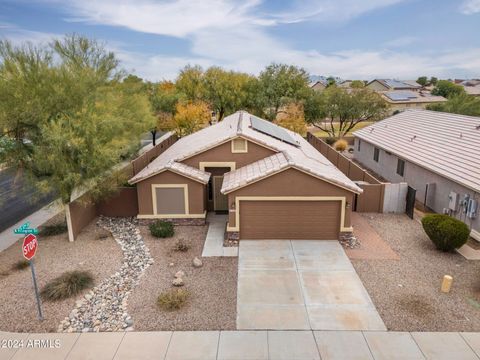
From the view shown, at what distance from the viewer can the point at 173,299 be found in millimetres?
10273

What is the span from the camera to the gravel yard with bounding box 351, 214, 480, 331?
31.4 feet

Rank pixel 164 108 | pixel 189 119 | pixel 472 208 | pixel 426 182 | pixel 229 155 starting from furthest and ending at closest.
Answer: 1. pixel 164 108
2. pixel 189 119
3. pixel 426 182
4. pixel 229 155
5. pixel 472 208

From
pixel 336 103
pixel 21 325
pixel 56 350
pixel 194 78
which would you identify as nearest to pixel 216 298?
pixel 56 350

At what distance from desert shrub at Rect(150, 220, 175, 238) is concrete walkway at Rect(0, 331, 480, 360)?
6.17 m

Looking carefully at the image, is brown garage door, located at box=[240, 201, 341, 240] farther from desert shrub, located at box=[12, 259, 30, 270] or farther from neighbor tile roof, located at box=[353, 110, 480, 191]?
desert shrub, located at box=[12, 259, 30, 270]

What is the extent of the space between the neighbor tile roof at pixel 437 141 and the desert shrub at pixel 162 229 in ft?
43.0

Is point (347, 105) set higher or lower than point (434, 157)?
higher

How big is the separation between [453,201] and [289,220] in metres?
8.02

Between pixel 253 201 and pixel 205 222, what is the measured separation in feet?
11.1

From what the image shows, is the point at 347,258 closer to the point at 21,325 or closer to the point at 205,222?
the point at 205,222

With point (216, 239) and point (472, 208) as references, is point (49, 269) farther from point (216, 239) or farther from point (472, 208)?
point (472, 208)

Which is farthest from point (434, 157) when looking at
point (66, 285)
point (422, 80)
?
point (422, 80)

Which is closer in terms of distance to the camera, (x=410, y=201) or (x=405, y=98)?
(x=410, y=201)

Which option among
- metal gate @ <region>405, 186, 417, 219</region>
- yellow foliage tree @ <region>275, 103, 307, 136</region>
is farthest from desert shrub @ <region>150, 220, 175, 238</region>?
yellow foliage tree @ <region>275, 103, 307, 136</region>
